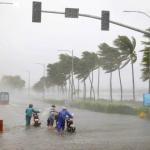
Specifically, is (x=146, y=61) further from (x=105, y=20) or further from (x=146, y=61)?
(x=105, y=20)

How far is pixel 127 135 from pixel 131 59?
57.5m

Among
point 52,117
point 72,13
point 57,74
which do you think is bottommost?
point 52,117

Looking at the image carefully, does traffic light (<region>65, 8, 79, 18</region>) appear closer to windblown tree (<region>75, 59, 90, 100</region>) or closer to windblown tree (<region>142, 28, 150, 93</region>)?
windblown tree (<region>142, 28, 150, 93</region>)

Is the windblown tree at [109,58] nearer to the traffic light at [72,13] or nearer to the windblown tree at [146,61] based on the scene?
the windblown tree at [146,61]

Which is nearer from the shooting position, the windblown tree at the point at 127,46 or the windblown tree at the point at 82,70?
the windblown tree at the point at 127,46

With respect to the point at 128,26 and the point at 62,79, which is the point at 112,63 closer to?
the point at 62,79

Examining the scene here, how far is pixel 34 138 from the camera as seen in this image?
26.5 meters

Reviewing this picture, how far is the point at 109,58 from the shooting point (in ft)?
310

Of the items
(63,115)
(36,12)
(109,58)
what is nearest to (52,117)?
(63,115)

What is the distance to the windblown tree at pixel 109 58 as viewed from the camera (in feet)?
299

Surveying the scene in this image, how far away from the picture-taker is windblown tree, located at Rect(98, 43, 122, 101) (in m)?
91.2

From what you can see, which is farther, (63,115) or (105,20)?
(63,115)

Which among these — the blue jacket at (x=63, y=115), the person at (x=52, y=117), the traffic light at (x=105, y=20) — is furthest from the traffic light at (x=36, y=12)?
the person at (x=52, y=117)

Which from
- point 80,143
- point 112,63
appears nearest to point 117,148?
point 80,143
